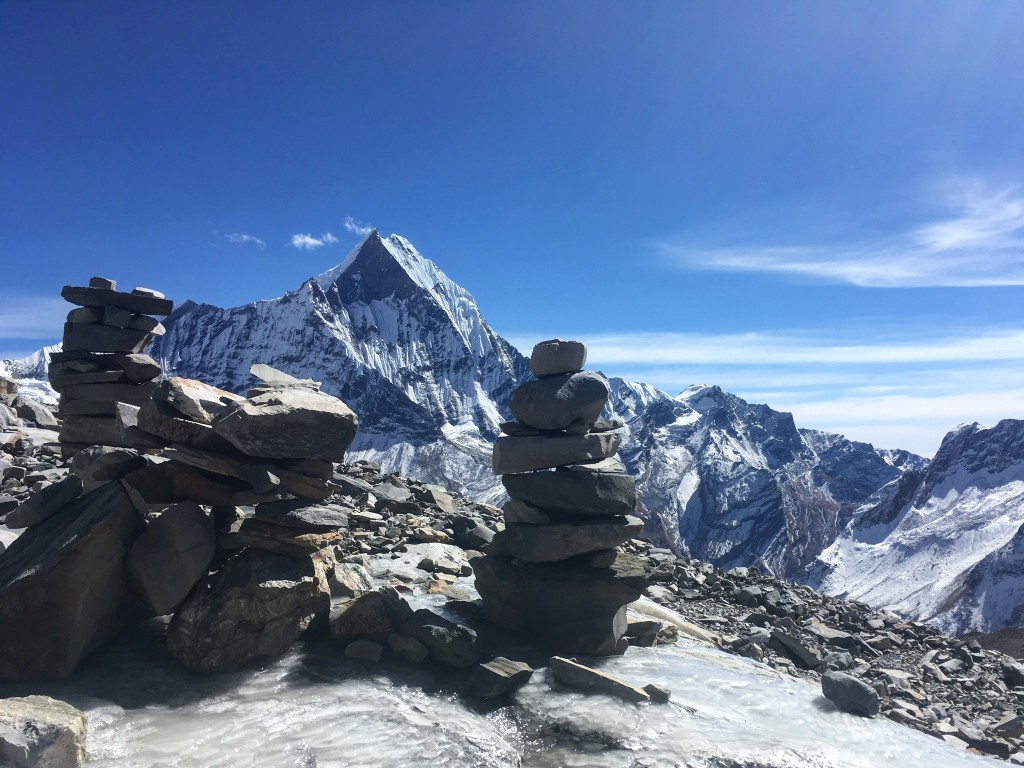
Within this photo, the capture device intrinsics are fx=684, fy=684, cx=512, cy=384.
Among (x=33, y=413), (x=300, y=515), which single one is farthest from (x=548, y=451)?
(x=33, y=413)

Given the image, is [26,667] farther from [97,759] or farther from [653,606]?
[653,606]

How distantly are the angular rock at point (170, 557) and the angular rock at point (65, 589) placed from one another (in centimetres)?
34

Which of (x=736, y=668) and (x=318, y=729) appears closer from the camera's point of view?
(x=318, y=729)

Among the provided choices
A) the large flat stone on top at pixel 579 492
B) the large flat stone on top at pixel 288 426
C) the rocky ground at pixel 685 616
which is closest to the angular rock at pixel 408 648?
the rocky ground at pixel 685 616

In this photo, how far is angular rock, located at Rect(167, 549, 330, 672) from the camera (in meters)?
9.88

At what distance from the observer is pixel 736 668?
1310 cm

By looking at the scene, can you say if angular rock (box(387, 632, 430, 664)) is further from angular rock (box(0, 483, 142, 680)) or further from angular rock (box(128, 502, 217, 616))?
angular rock (box(0, 483, 142, 680))

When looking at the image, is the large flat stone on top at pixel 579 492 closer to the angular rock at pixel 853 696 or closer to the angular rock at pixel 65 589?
the angular rock at pixel 853 696

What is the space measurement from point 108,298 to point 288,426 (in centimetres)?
1373

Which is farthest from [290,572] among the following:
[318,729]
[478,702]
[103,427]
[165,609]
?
[103,427]

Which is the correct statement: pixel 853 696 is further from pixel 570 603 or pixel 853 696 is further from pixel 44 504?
pixel 44 504

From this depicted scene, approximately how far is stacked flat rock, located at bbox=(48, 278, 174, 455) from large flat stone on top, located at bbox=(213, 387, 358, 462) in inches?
473

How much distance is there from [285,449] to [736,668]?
30.6 ft

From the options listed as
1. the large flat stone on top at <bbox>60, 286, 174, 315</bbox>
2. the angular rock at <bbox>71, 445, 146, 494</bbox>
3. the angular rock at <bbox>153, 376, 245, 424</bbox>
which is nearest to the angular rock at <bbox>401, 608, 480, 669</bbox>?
the angular rock at <bbox>153, 376, 245, 424</bbox>
